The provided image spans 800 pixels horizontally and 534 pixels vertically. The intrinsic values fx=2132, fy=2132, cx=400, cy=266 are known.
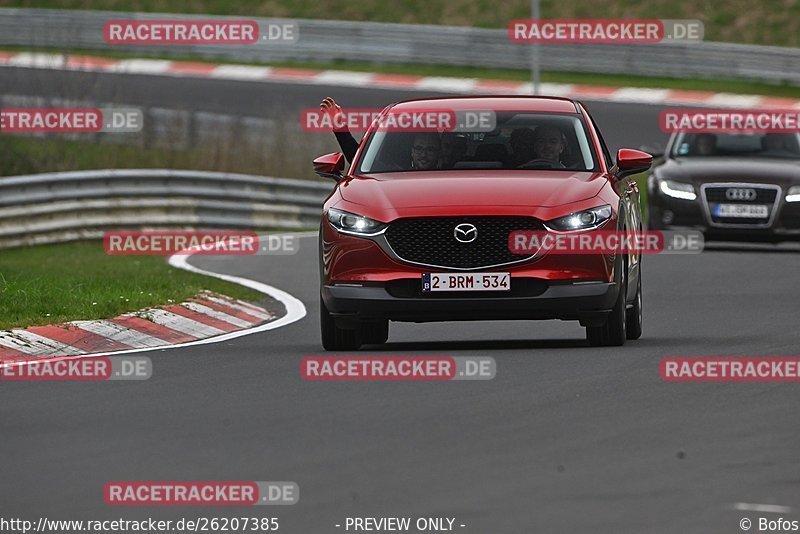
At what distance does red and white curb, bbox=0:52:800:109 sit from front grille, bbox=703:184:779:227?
1464cm

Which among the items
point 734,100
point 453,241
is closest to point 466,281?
point 453,241

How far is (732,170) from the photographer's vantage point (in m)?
22.9

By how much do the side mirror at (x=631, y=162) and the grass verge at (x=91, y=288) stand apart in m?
3.61

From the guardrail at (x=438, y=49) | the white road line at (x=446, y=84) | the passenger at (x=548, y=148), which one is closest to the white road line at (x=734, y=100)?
the guardrail at (x=438, y=49)

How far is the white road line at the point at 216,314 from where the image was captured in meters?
15.7

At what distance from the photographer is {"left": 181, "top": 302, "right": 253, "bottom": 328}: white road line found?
15656 mm

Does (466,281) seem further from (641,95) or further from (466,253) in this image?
(641,95)

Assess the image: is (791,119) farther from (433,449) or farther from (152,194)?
(433,449)

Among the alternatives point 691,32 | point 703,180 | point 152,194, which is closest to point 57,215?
point 152,194

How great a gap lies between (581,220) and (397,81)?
3007 centimetres

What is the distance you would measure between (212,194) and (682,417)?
1803cm

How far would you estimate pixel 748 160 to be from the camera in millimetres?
23219

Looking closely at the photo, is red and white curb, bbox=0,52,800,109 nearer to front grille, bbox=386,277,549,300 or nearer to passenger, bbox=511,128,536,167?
passenger, bbox=511,128,536,167

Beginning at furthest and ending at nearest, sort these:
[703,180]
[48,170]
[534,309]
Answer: [48,170] → [703,180] → [534,309]
